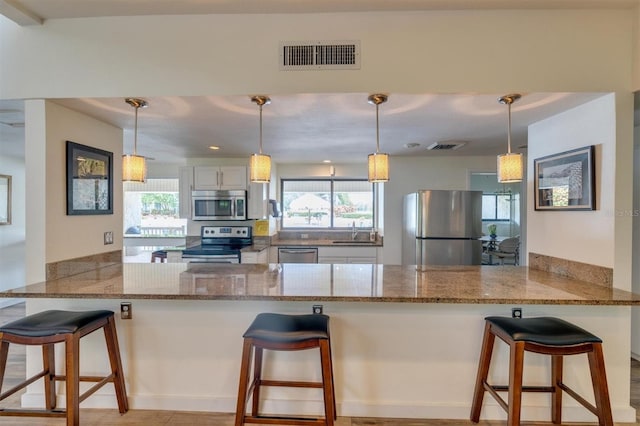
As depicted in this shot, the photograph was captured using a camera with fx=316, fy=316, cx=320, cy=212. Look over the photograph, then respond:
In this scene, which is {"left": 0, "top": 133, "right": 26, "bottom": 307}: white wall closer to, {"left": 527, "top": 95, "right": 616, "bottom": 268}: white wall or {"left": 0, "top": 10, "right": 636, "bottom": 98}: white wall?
{"left": 0, "top": 10, "right": 636, "bottom": 98}: white wall

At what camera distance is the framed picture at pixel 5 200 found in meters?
3.93

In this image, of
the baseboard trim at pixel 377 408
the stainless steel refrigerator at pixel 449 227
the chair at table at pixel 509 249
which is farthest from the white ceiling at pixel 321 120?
the chair at table at pixel 509 249

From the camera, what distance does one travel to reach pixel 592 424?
76.5 inches

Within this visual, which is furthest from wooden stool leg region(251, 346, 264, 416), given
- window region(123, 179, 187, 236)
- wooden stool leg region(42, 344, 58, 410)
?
window region(123, 179, 187, 236)

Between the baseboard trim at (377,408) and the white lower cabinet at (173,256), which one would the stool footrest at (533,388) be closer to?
the baseboard trim at (377,408)

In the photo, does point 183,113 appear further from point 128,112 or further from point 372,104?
point 372,104

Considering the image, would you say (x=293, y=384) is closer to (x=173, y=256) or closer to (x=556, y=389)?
(x=556, y=389)

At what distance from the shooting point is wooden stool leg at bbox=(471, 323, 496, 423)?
1850 millimetres

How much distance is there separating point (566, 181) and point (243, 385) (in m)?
2.43

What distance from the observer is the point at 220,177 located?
4246mm

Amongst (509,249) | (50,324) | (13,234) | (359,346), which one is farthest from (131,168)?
(509,249)

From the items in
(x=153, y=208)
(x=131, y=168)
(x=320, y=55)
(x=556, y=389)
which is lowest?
(x=556, y=389)

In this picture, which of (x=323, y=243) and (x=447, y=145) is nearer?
(x=447, y=145)

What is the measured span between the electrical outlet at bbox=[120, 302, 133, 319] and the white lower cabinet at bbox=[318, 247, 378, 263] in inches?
104
